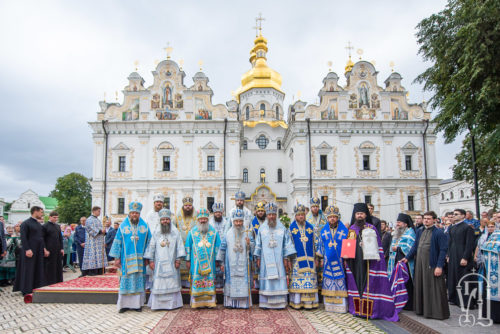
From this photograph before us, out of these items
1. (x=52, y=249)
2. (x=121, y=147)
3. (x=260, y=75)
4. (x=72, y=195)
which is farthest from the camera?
(x=72, y=195)

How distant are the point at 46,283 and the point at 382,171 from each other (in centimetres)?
2239

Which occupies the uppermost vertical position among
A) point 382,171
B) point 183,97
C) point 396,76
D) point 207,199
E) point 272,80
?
point 272,80

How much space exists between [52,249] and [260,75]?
95.5ft

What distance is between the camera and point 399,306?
6320 millimetres

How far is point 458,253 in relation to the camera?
710cm

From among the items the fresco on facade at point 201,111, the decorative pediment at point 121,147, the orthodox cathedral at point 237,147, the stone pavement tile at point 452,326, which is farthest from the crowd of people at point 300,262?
the decorative pediment at point 121,147

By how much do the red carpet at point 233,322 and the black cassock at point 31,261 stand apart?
3.90 metres

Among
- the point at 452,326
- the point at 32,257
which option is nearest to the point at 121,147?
the point at 32,257

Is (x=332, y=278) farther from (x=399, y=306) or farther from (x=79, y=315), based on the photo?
(x=79, y=315)

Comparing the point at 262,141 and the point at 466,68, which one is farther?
the point at 262,141

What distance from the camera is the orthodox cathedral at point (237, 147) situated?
25000mm

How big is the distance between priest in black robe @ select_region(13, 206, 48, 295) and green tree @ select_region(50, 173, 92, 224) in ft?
114

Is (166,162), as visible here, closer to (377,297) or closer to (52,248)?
(52,248)

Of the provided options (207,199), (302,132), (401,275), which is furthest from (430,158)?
(401,275)
